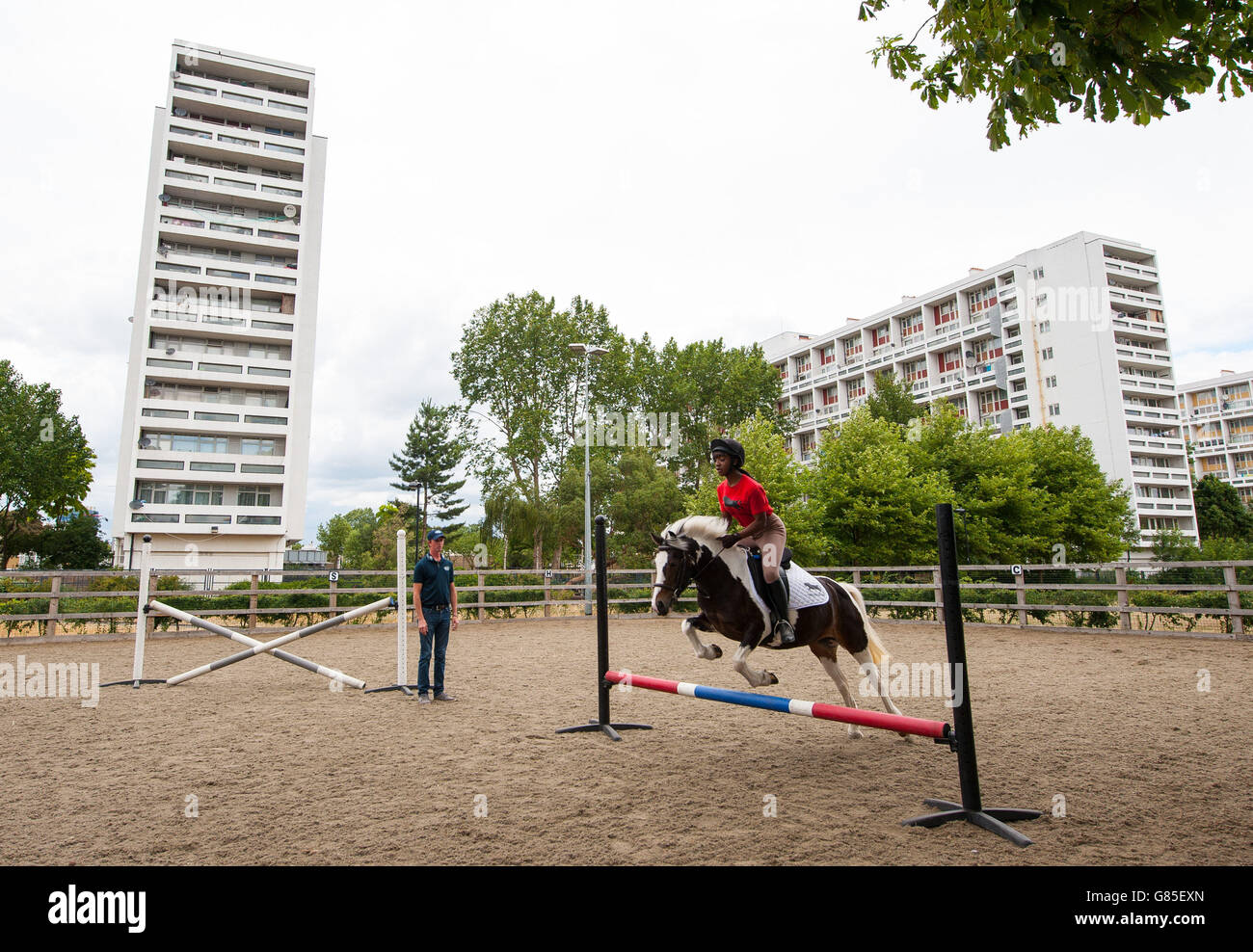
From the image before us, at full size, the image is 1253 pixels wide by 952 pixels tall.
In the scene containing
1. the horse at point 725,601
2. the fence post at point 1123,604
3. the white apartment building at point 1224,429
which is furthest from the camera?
the white apartment building at point 1224,429

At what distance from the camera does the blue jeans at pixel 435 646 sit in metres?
7.99

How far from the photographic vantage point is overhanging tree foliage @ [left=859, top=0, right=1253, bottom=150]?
309cm

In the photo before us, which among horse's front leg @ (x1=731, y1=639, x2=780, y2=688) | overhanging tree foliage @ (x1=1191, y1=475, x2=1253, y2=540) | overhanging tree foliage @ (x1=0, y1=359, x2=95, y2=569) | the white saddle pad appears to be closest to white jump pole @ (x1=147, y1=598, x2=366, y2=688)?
horse's front leg @ (x1=731, y1=639, x2=780, y2=688)

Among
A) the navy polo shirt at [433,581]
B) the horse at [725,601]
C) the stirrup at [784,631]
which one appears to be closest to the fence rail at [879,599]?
the navy polo shirt at [433,581]

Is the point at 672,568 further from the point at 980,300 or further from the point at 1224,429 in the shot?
the point at 1224,429

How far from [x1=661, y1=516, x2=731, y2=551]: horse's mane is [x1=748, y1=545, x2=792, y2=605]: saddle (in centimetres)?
30

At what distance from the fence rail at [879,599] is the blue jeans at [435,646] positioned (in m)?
7.77

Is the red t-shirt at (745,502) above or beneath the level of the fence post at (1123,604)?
above

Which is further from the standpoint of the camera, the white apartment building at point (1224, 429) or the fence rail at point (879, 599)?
the white apartment building at point (1224, 429)

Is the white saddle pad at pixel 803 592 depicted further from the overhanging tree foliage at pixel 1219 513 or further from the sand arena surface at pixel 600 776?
the overhanging tree foliage at pixel 1219 513

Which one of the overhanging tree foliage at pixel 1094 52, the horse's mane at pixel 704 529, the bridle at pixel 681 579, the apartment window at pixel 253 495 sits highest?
the apartment window at pixel 253 495

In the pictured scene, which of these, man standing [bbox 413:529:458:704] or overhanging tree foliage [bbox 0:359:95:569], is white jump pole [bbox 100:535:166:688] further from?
overhanging tree foliage [bbox 0:359:95:569]
